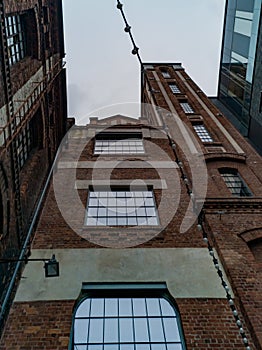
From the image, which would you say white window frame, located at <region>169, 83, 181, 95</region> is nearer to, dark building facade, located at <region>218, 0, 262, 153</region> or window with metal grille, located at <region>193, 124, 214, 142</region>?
dark building facade, located at <region>218, 0, 262, 153</region>

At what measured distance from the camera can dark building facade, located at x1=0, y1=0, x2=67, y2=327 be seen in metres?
10.7

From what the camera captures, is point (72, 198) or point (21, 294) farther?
point (72, 198)

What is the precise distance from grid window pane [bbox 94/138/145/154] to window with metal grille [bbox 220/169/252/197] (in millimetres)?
3705

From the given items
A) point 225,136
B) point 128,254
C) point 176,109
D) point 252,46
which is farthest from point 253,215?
point 252,46

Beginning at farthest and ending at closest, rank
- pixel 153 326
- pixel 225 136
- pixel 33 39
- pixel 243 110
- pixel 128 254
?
pixel 243 110, pixel 225 136, pixel 33 39, pixel 128 254, pixel 153 326

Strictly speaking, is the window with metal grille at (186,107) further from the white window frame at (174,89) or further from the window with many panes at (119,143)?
the window with many panes at (119,143)

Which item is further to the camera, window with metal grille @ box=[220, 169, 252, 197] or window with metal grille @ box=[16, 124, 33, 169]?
window with metal grille @ box=[220, 169, 252, 197]

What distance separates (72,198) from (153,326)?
224 inches

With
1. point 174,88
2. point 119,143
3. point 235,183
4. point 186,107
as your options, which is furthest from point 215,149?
point 174,88

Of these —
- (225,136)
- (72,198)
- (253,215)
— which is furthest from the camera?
(225,136)

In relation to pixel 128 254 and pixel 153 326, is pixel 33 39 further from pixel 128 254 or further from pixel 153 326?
pixel 153 326

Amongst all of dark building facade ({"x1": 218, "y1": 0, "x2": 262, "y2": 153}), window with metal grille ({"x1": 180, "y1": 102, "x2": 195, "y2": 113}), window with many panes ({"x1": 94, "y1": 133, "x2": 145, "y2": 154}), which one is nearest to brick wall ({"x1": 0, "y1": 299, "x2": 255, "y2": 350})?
window with many panes ({"x1": 94, "y1": 133, "x2": 145, "y2": 154})

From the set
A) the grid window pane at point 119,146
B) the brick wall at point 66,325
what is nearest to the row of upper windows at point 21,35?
the grid window pane at point 119,146

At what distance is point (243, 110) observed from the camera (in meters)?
28.5
